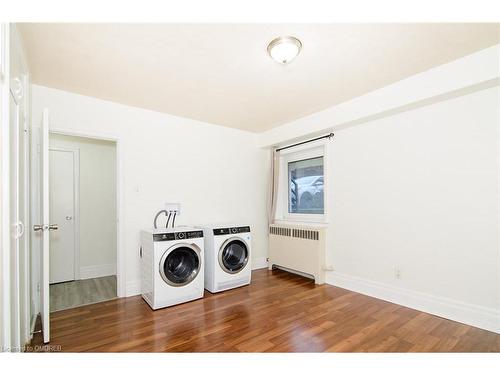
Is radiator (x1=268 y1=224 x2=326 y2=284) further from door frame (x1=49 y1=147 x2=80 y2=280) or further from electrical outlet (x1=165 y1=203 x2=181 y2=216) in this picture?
door frame (x1=49 y1=147 x2=80 y2=280)

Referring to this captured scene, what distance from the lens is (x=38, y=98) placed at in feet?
8.48

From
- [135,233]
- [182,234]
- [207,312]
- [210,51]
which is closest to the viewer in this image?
[210,51]

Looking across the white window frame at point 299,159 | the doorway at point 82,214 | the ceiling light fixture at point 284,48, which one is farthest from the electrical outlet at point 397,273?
the doorway at point 82,214

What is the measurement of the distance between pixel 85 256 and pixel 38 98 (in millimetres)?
2367

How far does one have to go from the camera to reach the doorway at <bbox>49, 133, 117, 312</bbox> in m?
3.59

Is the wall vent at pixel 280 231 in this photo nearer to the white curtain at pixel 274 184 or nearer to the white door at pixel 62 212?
the white curtain at pixel 274 184

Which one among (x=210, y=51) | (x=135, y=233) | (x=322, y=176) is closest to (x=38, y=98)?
(x=135, y=233)

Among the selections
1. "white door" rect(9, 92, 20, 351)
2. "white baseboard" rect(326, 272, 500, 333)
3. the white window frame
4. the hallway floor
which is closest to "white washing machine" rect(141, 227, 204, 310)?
the hallway floor

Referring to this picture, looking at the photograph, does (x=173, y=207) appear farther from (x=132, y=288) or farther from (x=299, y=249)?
(x=299, y=249)

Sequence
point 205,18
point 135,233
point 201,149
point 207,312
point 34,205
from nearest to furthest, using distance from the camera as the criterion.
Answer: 1. point 205,18
2. point 34,205
3. point 207,312
4. point 135,233
5. point 201,149

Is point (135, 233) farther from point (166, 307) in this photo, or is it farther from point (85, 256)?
point (85, 256)

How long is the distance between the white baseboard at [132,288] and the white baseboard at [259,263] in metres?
1.81

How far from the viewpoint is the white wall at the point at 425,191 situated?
2168 millimetres

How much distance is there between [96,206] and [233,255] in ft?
7.79
